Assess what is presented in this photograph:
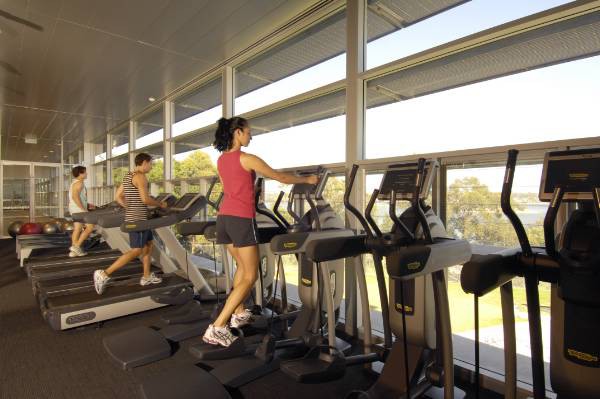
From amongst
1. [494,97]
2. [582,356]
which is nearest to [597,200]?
[582,356]

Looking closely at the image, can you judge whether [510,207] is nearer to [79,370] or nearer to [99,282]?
[79,370]

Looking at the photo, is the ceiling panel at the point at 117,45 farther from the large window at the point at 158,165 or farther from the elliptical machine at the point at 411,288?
the elliptical machine at the point at 411,288

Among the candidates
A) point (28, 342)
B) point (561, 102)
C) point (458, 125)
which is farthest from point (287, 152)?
point (28, 342)

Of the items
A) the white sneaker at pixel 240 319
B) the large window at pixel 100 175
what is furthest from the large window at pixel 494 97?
the large window at pixel 100 175

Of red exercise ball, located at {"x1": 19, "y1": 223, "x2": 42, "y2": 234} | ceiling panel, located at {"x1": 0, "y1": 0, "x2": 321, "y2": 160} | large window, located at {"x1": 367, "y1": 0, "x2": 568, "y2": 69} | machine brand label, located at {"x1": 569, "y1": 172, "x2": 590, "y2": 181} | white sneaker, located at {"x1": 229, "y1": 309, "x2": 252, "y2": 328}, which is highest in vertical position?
ceiling panel, located at {"x1": 0, "y1": 0, "x2": 321, "y2": 160}

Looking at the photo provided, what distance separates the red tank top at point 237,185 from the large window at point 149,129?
4767 millimetres

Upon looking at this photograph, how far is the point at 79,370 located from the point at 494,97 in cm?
321

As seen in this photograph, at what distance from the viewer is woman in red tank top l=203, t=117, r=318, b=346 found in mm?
2504

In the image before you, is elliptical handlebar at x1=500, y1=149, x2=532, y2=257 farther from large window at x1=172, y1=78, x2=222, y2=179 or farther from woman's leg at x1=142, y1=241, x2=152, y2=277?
large window at x1=172, y1=78, x2=222, y2=179

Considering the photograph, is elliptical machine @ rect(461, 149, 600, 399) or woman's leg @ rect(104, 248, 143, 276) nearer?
elliptical machine @ rect(461, 149, 600, 399)

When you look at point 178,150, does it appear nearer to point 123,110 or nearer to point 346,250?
point 123,110

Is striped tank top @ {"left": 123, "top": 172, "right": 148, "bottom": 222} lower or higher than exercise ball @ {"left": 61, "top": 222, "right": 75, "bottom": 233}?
higher

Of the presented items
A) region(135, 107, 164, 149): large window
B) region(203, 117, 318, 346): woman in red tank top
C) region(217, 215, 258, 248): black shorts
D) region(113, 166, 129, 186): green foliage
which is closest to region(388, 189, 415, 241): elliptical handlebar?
region(203, 117, 318, 346): woman in red tank top

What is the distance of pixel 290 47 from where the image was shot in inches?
163
